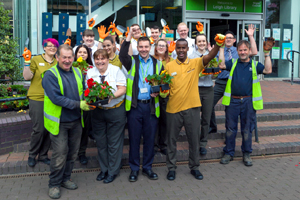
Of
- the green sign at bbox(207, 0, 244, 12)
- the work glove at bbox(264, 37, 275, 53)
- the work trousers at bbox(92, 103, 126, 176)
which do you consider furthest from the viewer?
the green sign at bbox(207, 0, 244, 12)

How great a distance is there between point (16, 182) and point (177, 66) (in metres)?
3.18

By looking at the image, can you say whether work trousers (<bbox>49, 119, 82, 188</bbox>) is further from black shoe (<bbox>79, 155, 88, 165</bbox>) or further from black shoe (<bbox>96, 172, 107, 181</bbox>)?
black shoe (<bbox>79, 155, 88, 165</bbox>)

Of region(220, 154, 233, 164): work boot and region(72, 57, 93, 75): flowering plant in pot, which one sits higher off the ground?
region(72, 57, 93, 75): flowering plant in pot

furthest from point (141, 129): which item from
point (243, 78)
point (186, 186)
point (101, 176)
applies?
point (243, 78)

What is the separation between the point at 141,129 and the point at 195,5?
30.8 feet

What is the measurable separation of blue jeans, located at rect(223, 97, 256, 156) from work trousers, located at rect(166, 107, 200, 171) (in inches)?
39.6

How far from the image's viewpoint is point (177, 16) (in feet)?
43.4

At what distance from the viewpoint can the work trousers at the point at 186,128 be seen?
5.29m

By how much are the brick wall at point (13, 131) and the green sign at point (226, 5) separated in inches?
383

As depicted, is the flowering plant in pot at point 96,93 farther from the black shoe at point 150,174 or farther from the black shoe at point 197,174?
the black shoe at point 197,174

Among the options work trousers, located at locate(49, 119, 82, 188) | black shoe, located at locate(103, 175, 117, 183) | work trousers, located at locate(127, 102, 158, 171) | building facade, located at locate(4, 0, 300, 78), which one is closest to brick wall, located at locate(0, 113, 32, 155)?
work trousers, located at locate(49, 119, 82, 188)

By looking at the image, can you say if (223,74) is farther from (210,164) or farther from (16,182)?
(16,182)

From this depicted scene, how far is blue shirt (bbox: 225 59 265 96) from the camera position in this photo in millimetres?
5930

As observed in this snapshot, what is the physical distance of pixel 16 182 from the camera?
16.9 ft
